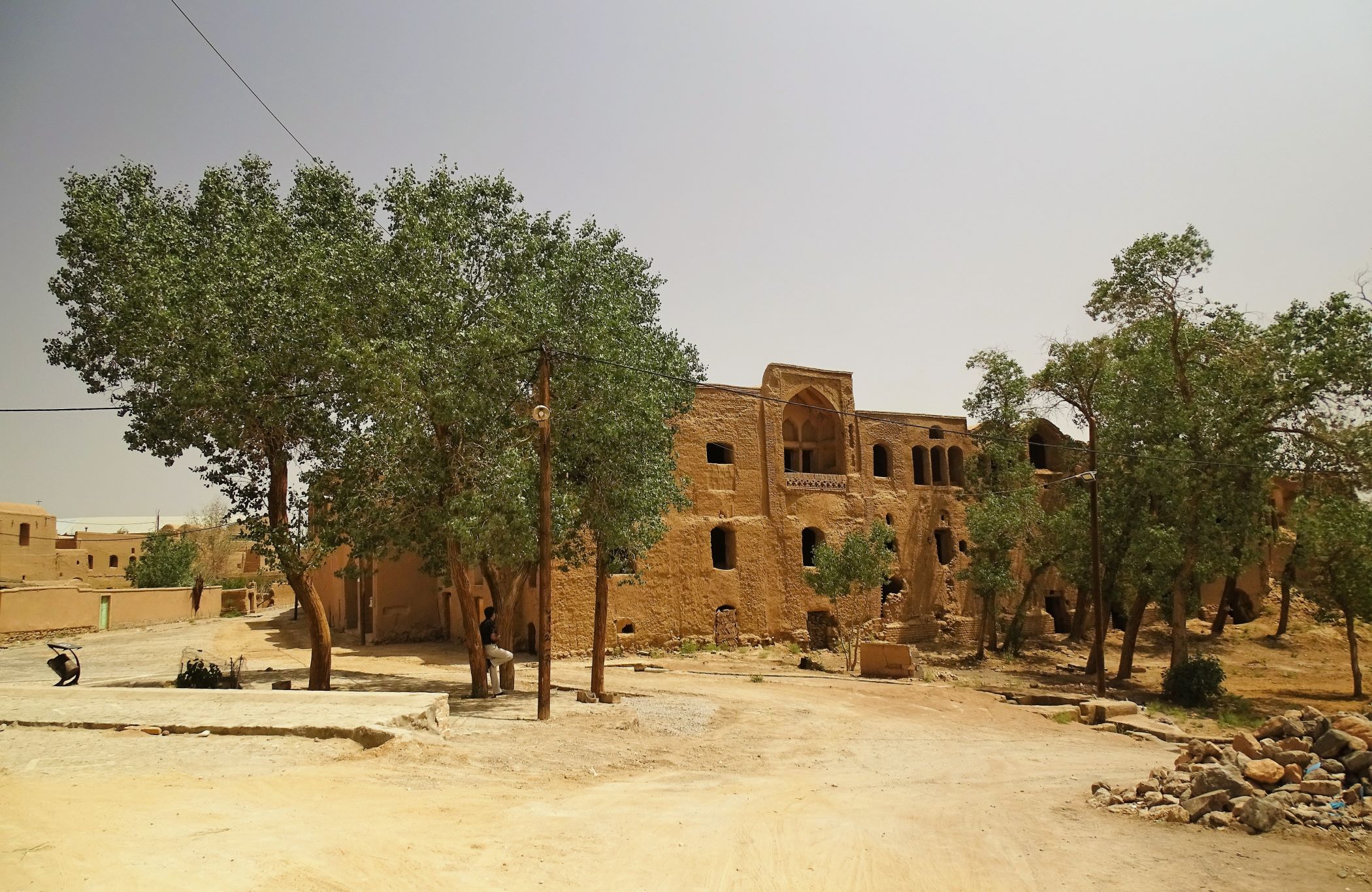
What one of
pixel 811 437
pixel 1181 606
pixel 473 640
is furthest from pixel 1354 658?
pixel 473 640

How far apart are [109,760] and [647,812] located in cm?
553

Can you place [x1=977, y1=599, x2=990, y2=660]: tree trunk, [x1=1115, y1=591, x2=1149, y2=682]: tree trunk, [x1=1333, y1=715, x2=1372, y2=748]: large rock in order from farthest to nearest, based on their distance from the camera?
[x1=977, y1=599, x2=990, y2=660]: tree trunk, [x1=1115, y1=591, x2=1149, y2=682]: tree trunk, [x1=1333, y1=715, x2=1372, y2=748]: large rock

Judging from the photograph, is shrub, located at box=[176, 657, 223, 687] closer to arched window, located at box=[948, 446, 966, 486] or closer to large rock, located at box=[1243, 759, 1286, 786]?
large rock, located at box=[1243, 759, 1286, 786]

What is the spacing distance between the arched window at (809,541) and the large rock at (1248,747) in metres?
21.8

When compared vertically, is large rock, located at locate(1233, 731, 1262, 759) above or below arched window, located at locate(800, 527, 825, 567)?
below

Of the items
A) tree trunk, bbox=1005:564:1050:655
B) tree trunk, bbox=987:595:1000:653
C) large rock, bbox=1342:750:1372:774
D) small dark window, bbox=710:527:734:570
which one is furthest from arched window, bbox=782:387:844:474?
large rock, bbox=1342:750:1372:774

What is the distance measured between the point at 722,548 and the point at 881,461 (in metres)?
8.25

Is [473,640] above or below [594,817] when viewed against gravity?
above

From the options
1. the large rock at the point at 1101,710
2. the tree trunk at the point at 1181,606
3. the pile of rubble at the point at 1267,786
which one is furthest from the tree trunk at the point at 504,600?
the tree trunk at the point at 1181,606

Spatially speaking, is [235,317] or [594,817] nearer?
[594,817]

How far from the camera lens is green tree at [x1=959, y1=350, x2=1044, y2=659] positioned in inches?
1256

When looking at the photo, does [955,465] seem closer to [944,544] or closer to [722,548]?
[944,544]

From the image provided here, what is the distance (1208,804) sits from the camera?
30.9 ft

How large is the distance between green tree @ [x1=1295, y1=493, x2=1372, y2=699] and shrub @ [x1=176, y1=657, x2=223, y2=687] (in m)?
28.0
